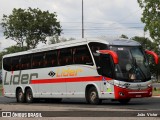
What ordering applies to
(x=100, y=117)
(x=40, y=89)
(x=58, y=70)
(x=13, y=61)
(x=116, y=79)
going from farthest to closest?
1. (x=13, y=61)
2. (x=40, y=89)
3. (x=58, y=70)
4. (x=116, y=79)
5. (x=100, y=117)

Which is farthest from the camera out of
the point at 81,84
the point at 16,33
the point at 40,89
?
the point at 16,33

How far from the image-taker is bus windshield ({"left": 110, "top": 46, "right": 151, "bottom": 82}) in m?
22.8

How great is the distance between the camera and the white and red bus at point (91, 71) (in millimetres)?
22844

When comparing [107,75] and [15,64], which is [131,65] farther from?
[15,64]

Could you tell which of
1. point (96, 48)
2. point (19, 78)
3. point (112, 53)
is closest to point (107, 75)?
point (112, 53)

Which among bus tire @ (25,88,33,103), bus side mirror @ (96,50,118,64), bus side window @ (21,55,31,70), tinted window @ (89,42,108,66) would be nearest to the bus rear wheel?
bus tire @ (25,88,33,103)

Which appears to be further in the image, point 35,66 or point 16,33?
point 16,33

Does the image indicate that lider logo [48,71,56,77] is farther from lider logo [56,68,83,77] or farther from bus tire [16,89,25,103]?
bus tire [16,89,25,103]

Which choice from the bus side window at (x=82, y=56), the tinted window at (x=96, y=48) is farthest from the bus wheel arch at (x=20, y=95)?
the tinted window at (x=96, y=48)

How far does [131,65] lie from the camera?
23.0 metres

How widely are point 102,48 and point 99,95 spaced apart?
7.77 ft

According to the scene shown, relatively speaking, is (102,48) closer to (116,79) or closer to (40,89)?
(116,79)

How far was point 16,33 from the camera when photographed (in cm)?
5522

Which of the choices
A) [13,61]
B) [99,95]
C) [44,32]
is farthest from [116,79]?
[44,32]
